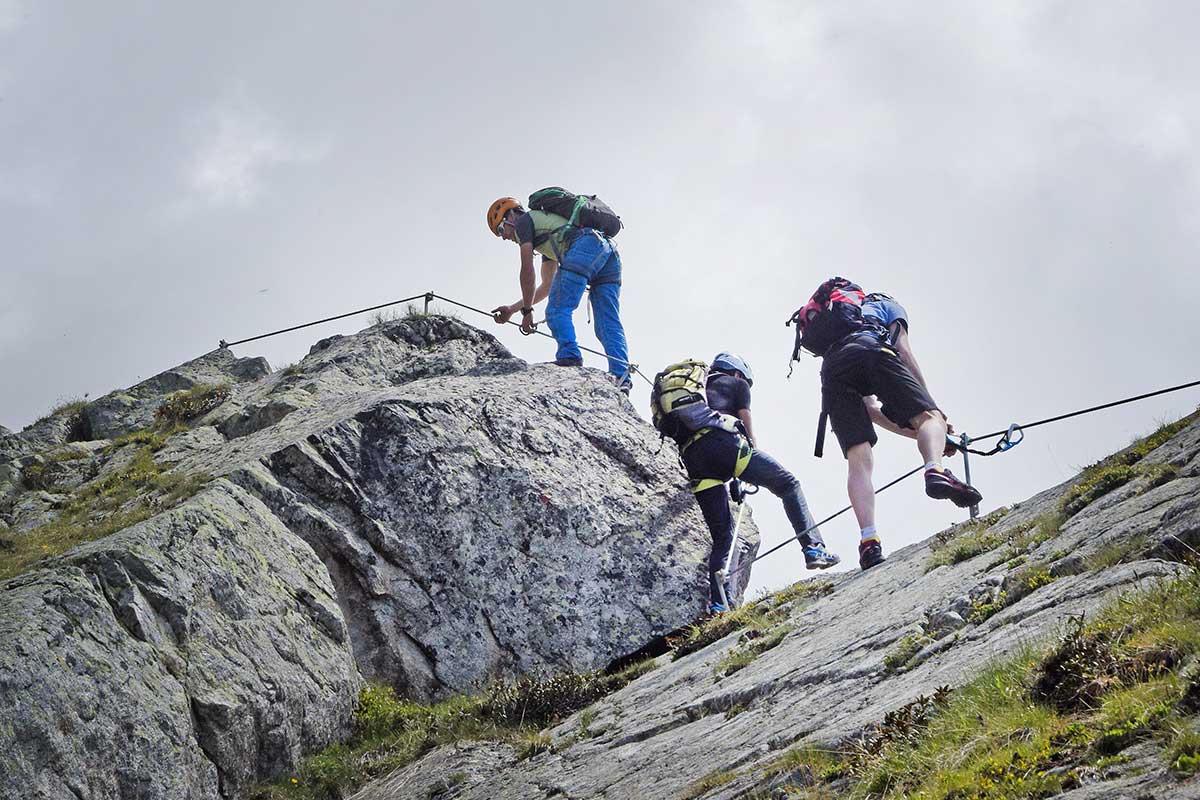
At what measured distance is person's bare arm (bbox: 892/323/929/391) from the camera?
1168 centimetres

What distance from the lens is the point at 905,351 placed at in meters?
11.8

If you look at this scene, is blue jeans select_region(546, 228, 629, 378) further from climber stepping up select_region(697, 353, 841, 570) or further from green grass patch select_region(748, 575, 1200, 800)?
green grass patch select_region(748, 575, 1200, 800)

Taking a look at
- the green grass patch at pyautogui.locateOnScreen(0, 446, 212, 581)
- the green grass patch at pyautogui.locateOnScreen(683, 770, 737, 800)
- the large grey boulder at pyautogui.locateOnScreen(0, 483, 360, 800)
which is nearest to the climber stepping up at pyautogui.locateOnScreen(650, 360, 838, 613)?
the large grey boulder at pyautogui.locateOnScreen(0, 483, 360, 800)

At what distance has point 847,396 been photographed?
11406 mm

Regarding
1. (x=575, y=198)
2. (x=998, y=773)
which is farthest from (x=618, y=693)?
(x=575, y=198)

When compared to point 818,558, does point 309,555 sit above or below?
above

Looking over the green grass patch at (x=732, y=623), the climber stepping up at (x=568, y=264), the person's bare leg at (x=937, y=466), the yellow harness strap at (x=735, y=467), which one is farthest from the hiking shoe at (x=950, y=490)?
the climber stepping up at (x=568, y=264)

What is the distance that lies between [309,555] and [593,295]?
6.65 metres

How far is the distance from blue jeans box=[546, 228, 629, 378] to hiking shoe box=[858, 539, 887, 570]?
6.53 meters

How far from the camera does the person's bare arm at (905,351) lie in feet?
38.3

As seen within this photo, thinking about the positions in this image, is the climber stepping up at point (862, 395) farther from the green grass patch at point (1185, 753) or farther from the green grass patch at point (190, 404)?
the green grass patch at point (190, 404)

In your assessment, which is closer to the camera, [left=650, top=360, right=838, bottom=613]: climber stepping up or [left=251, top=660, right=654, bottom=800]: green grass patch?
[left=251, top=660, right=654, bottom=800]: green grass patch

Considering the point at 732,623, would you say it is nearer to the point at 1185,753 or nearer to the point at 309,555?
the point at 309,555

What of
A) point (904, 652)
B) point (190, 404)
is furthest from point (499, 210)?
point (904, 652)
